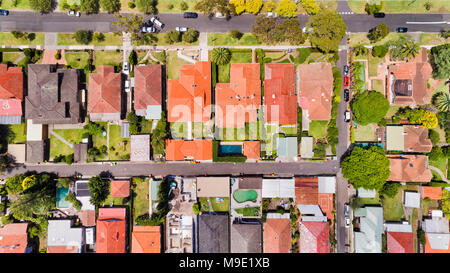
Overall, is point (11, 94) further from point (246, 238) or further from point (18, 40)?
point (246, 238)

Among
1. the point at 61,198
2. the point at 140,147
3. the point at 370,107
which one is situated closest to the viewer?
the point at 370,107

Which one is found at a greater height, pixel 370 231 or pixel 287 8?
pixel 287 8

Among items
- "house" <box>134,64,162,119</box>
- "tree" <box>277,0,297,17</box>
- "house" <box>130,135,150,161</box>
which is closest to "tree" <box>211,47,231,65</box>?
"house" <box>134,64,162,119</box>

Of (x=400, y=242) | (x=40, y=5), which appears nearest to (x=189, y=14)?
(x=40, y=5)

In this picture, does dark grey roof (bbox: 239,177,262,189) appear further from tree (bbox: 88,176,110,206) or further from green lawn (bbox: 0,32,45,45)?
green lawn (bbox: 0,32,45,45)

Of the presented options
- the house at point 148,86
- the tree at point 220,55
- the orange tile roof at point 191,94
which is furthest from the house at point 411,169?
the house at point 148,86

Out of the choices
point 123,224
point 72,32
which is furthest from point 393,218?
point 72,32

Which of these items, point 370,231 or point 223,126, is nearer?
point 370,231

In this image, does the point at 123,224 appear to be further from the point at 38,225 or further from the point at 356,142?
the point at 356,142
